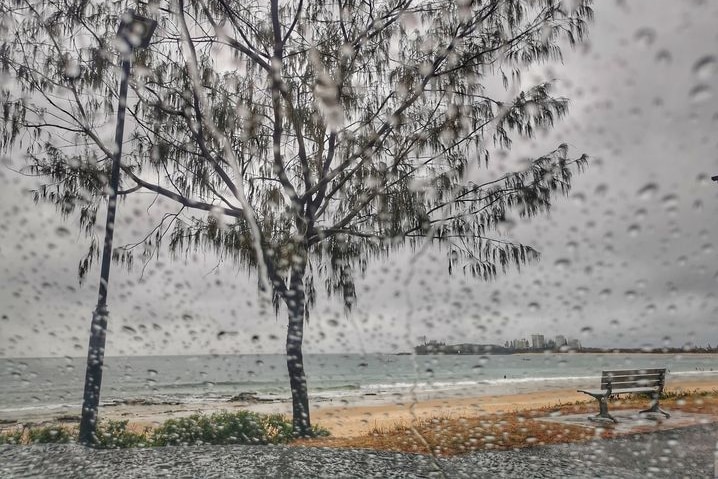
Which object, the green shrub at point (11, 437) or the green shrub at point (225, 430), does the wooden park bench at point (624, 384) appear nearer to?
the green shrub at point (225, 430)

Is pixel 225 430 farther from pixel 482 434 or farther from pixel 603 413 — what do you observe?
pixel 603 413

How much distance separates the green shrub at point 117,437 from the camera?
434 centimetres

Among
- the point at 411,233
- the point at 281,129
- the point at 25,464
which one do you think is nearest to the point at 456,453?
the point at 411,233

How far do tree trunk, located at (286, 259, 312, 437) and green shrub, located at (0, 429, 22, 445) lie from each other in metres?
2.22

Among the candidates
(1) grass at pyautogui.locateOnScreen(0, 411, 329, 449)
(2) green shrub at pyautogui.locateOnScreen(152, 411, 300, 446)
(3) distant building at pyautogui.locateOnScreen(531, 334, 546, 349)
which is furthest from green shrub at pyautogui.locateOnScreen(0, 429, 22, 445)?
(3) distant building at pyautogui.locateOnScreen(531, 334, 546, 349)

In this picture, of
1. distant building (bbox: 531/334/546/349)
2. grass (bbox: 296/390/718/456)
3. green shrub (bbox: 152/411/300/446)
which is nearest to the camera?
distant building (bbox: 531/334/546/349)

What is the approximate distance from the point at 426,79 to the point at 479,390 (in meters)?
2.02

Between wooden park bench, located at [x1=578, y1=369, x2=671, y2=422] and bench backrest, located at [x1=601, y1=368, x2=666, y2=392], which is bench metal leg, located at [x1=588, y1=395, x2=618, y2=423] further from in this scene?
bench backrest, located at [x1=601, y1=368, x2=666, y2=392]

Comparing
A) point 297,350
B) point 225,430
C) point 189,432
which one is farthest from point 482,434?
point 189,432

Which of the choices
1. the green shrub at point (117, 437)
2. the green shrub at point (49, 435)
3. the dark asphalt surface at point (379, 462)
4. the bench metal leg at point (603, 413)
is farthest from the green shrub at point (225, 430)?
the bench metal leg at point (603, 413)

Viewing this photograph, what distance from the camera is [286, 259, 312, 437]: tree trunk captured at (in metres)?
3.21

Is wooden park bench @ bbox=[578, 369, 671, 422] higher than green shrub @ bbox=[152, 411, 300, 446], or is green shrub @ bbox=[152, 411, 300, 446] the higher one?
wooden park bench @ bbox=[578, 369, 671, 422]

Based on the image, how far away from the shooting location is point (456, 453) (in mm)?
3467

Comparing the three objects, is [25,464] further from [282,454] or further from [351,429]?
[351,429]
